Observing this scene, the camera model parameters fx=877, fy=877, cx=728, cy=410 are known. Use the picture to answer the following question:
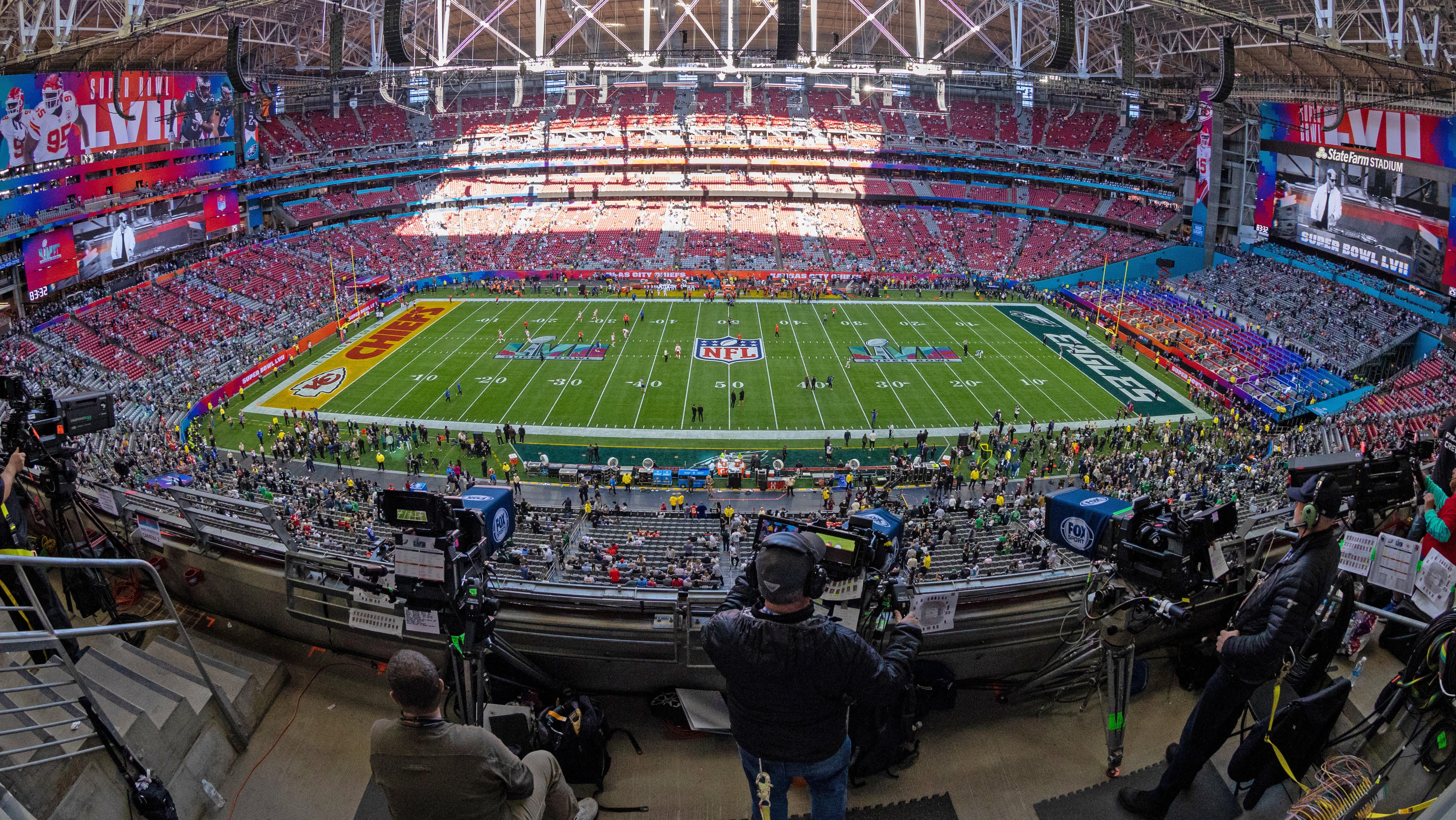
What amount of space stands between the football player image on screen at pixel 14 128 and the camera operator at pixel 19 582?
118 feet

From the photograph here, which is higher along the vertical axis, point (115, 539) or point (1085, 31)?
point (1085, 31)

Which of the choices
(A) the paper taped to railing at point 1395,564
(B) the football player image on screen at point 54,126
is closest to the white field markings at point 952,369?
(A) the paper taped to railing at point 1395,564

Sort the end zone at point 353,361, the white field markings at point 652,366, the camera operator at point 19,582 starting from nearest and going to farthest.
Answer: the camera operator at point 19,582
the white field markings at point 652,366
the end zone at point 353,361

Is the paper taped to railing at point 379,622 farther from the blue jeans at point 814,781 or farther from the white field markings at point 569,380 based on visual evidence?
the white field markings at point 569,380

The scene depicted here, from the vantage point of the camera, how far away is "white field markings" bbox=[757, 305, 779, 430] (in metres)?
30.5

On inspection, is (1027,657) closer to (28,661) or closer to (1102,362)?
(28,661)

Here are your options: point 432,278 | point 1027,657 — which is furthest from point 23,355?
point 1027,657

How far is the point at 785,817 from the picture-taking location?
4.54m

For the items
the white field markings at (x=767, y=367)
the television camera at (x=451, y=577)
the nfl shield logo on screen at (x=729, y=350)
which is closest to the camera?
the television camera at (x=451, y=577)

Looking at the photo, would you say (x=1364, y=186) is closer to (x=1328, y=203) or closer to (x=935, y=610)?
(x=1328, y=203)

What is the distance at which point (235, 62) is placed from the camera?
95.6ft

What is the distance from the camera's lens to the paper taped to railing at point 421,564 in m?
5.96

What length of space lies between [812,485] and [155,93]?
3856 centimetres

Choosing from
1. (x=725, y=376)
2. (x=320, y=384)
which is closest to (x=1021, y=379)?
(x=725, y=376)
